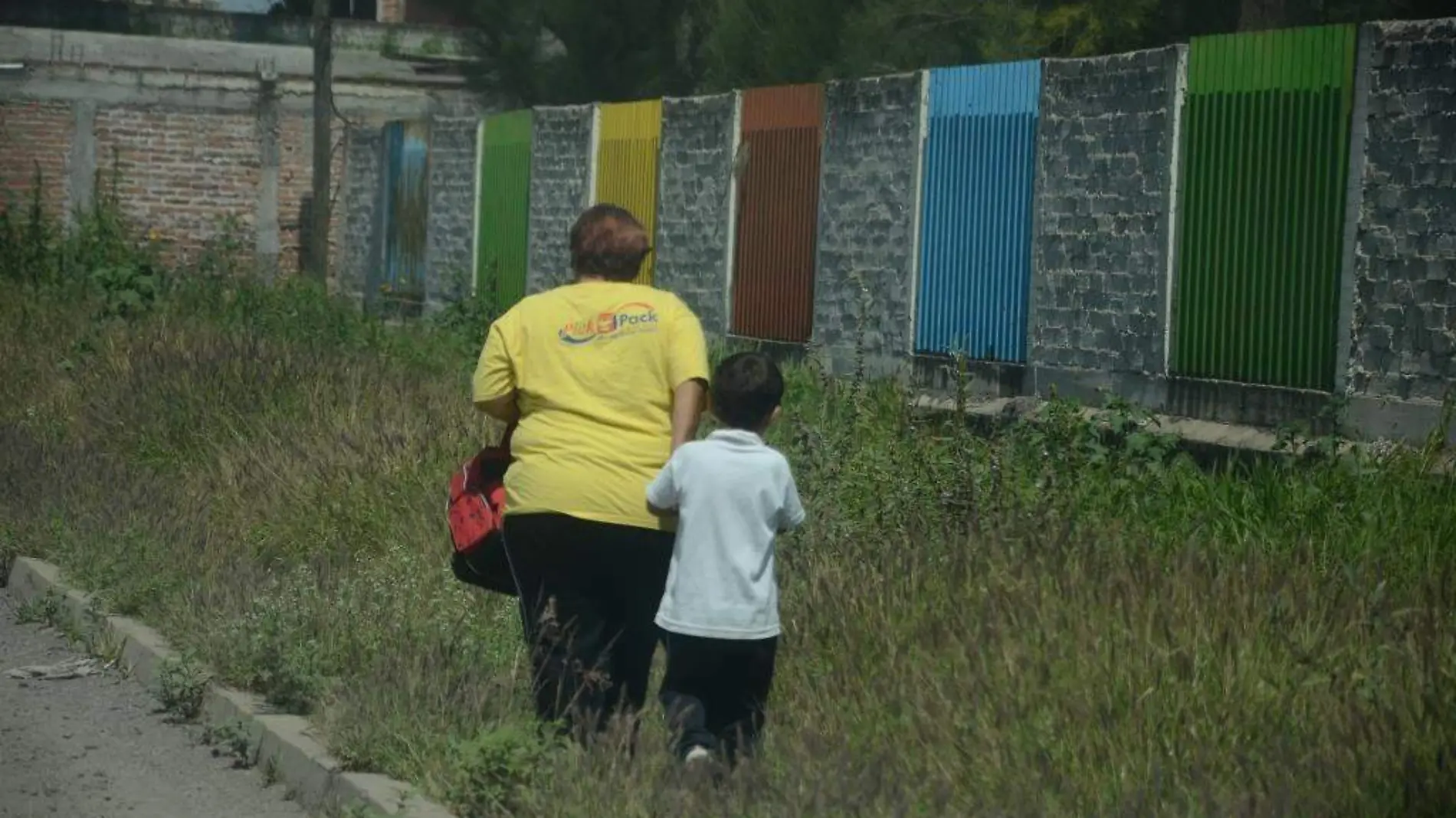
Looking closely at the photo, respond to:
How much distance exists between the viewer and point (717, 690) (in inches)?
244

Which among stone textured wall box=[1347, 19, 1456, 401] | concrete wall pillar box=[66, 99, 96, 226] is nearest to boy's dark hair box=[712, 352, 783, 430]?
stone textured wall box=[1347, 19, 1456, 401]

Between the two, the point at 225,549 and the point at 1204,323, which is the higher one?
the point at 1204,323

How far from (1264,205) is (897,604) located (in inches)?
222

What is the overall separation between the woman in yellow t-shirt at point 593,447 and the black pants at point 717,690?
271 millimetres

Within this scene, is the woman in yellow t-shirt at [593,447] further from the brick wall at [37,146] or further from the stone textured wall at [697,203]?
the brick wall at [37,146]

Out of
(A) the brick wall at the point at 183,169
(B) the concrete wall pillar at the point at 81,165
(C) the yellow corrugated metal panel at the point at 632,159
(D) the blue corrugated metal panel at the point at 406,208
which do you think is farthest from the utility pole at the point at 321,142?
(C) the yellow corrugated metal panel at the point at 632,159

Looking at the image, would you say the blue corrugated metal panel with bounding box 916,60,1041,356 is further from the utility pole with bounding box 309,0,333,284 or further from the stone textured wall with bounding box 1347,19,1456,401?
the utility pole with bounding box 309,0,333,284

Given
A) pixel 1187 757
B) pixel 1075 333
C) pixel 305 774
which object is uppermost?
pixel 1075 333

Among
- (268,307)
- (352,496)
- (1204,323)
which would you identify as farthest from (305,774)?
(268,307)

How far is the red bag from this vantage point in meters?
6.55

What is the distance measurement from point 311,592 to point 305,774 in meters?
1.55

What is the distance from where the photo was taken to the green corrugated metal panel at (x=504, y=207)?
77.5 ft

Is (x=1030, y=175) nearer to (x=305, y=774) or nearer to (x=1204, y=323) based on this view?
(x=1204, y=323)

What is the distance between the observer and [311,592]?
8.52 m
